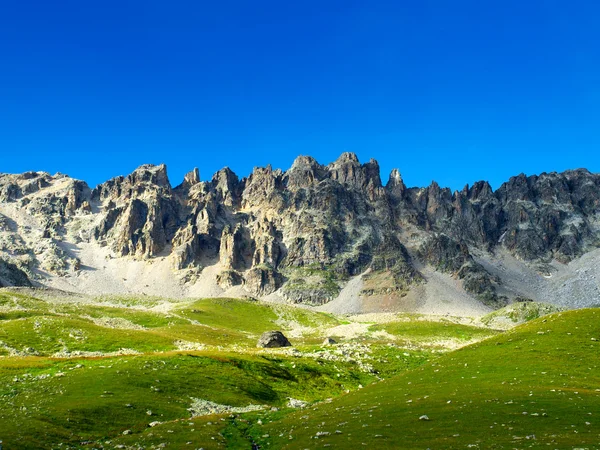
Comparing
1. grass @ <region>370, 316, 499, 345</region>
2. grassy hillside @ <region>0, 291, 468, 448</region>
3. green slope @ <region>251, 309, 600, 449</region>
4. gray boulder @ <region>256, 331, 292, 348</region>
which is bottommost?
grass @ <region>370, 316, 499, 345</region>

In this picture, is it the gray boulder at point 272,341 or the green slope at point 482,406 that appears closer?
the green slope at point 482,406

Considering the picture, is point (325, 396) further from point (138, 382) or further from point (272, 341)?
point (272, 341)

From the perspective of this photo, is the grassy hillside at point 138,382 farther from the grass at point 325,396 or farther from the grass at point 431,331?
the grass at point 431,331

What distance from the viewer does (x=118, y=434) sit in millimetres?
32062

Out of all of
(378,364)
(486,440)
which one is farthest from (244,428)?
(378,364)

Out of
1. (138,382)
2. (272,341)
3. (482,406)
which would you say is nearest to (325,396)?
(138,382)

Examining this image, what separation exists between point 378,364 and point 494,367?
30915 mm

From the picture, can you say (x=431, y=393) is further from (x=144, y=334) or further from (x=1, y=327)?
(x=1, y=327)

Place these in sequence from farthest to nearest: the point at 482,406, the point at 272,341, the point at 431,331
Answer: the point at 431,331, the point at 272,341, the point at 482,406

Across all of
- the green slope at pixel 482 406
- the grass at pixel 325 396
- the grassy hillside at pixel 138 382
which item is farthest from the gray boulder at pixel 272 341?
the green slope at pixel 482 406

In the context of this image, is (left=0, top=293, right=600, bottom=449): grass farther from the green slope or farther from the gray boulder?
the gray boulder

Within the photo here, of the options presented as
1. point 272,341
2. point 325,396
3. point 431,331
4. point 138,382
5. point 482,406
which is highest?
point 482,406

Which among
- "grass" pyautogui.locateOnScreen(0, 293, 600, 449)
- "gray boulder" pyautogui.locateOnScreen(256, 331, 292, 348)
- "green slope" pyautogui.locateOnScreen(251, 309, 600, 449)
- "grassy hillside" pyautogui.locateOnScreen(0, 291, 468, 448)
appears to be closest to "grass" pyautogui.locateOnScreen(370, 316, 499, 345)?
"gray boulder" pyautogui.locateOnScreen(256, 331, 292, 348)

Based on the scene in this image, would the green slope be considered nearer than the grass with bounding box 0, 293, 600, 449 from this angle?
Yes
